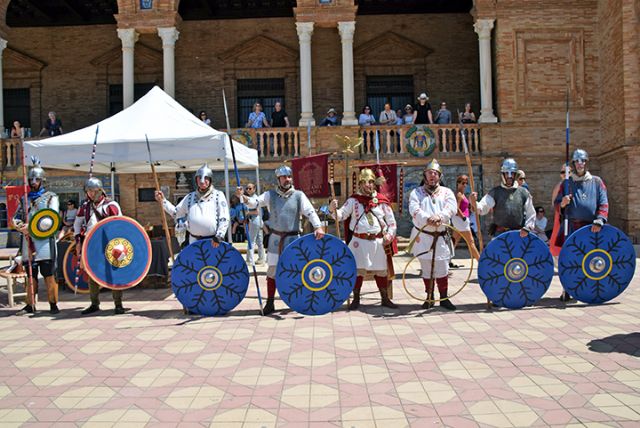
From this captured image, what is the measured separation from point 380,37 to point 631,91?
842 centimetres

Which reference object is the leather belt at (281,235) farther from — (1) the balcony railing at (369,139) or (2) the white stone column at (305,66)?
(2) the white stone column at (305,66)

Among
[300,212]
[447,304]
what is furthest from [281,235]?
[447,304]

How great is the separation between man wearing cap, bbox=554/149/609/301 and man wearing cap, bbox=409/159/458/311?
1.63 metres

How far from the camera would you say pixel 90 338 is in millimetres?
5555

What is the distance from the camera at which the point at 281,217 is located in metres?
6.53

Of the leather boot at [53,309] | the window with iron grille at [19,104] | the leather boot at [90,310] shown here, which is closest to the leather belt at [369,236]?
the leather boot at [90,310]

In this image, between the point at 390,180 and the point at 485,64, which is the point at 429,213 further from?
the point at 485,64

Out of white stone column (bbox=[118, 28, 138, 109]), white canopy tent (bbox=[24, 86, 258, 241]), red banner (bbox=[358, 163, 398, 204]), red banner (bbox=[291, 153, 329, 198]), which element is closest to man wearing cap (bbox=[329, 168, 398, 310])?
red banner (bbox=[291, 153, 329, 198])

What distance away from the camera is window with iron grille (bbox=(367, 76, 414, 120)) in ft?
62.0

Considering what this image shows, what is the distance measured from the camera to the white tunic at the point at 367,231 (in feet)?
21.6

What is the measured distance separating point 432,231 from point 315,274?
1.61m

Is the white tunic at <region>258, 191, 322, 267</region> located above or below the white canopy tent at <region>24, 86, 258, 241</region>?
below

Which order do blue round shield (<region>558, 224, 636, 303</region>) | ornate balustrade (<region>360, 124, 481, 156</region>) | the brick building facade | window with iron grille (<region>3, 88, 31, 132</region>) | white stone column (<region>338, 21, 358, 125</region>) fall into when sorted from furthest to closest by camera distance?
window with iron grille (<region>3, 88, 31, 132</region>) → white stone column (<region>338, 21, 358, 125</region>) → ornate balustrade (<region>360, 124, 481, 156</region>) → the brick building facade → blue round shield (<region>558, 224, 636, 303</region>)

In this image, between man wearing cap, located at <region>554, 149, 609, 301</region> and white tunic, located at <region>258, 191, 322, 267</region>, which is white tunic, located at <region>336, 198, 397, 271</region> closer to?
white tunic, located at <region>258, 191, 322, 267</region>
